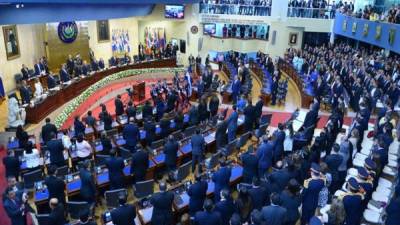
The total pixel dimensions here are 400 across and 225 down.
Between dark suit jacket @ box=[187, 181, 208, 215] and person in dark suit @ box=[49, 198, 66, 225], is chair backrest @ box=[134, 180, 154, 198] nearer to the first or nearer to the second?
dark suit jacket @ box=[187, 181, 208, 215]

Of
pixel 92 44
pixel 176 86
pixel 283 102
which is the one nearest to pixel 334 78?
pixel 283 102

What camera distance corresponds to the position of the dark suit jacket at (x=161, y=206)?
7156 millimetres

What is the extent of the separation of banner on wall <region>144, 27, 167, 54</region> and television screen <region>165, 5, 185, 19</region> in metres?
2.33

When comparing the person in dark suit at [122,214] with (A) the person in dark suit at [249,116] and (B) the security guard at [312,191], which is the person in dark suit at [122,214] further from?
(A) the person in dark suit at [249,116]

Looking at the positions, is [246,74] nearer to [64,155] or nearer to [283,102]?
[283,102]

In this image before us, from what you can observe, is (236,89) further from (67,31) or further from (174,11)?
(174,11)

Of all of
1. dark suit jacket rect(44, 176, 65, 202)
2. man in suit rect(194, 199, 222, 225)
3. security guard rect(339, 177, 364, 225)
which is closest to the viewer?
man in suit rect(194, 199, 222, 225)

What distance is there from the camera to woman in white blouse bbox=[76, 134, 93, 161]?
9938mm

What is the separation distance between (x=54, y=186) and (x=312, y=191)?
17.6ft

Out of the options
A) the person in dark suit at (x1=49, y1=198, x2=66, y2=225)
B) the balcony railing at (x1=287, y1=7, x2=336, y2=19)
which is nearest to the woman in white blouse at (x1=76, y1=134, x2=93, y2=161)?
the person in dark suit at (x1=49, y1=198, x2=66, y2=225)

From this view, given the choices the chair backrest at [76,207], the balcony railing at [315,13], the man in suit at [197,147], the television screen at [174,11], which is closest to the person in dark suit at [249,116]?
the man in suit at [197,147]

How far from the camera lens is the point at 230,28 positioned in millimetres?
28953

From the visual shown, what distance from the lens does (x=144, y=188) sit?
8195 millimetres

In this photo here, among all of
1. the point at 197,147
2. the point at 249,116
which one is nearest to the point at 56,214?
the point at 197,147
